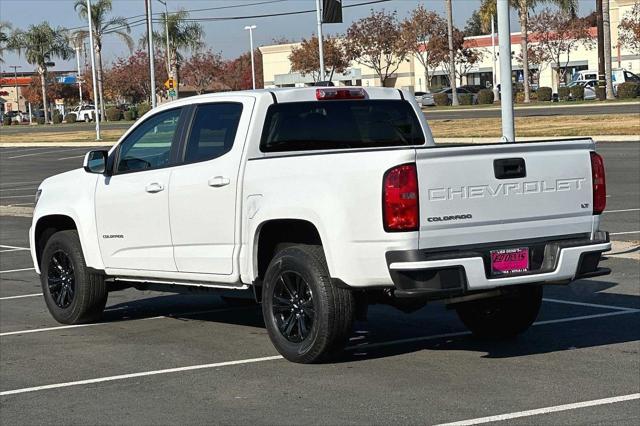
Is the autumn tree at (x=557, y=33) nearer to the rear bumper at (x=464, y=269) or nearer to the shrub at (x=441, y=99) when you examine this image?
the shrub at (x=441, y=99)

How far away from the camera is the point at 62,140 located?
61.7 metres

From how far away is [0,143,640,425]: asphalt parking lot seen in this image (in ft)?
23.1

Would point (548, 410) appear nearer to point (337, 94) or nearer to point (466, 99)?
point (337, 94)

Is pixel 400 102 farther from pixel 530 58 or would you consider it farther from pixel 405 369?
pixel 530 58

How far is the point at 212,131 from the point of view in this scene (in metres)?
9.27

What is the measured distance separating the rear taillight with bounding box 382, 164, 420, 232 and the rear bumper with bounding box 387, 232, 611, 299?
0.19 metres

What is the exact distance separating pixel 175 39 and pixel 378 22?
704 inches

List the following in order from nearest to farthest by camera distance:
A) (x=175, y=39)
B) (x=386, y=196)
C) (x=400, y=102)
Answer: (x=386, y=196) → (x=400, y=102) → (x=175, y=39)

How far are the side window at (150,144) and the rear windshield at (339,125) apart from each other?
1052 mm

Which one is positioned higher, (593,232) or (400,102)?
(400,102)

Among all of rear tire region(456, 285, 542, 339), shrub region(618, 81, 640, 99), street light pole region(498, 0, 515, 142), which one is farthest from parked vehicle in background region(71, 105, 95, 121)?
rear tire region(456, 285, 542, 339)

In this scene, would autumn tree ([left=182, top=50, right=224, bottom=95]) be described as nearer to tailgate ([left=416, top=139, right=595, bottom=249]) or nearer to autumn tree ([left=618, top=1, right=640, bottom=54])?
autumn tree ([left=618, top=1, right=640, bottom=54])

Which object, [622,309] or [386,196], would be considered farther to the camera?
[622,309]

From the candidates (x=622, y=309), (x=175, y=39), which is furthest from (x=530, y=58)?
(x=622, y=309)
